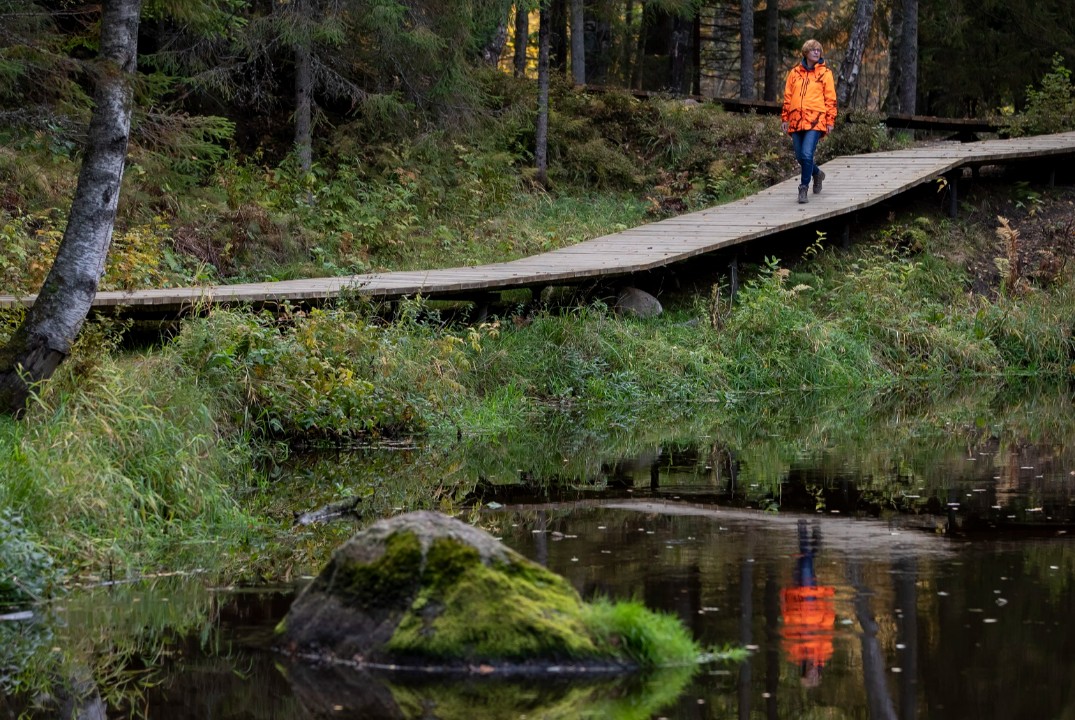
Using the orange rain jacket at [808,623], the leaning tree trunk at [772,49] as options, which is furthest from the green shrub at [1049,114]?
the orange rain jacket at [808,623]

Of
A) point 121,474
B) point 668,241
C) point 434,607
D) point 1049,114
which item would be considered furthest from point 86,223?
point 1049,114

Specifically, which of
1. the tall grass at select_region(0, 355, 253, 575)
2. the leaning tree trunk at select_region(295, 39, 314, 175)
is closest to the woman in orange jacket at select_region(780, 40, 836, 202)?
the leaning tree trunk at select_region(295, 39, 314, 175)

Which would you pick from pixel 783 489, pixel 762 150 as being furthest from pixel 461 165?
pixel 783 489

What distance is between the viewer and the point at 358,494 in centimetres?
1066

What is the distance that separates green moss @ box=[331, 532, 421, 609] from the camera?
21.4 ft

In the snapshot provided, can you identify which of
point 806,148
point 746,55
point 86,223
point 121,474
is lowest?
point 121,474

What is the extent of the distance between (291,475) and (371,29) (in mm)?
10482

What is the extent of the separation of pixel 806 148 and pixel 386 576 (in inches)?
556

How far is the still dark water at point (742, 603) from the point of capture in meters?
5.88

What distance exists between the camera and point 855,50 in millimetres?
26844

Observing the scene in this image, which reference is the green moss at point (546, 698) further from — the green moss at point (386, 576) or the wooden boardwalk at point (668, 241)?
the wooden boardwalk at point (668, 241)

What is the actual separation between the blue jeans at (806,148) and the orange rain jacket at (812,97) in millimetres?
295

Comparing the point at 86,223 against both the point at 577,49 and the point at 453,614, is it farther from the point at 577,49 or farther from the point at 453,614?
the point at 577,49

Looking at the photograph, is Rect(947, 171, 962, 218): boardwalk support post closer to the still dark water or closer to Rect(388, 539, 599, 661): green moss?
the still dark water
